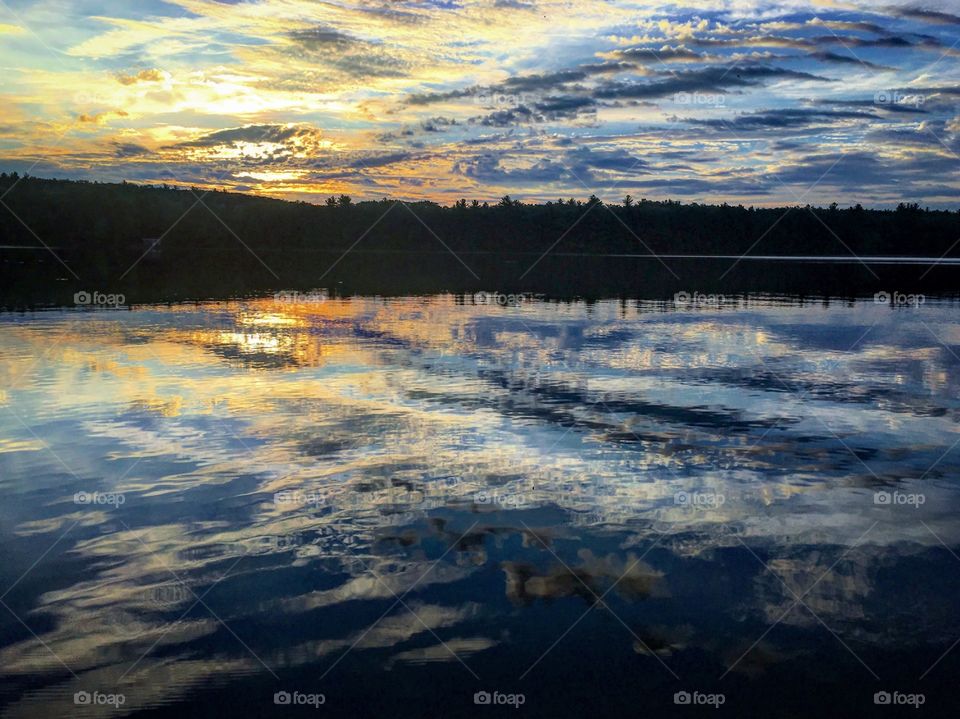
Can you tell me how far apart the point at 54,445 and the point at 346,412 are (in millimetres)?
4824

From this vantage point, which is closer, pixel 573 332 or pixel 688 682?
pixel 688 682

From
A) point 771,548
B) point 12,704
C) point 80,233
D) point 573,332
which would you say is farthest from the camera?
point 80,233

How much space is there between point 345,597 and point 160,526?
2.94 meters

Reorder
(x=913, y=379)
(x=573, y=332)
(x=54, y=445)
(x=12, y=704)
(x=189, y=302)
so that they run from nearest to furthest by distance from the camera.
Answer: (x=12, y=704) → (x=54, y=445) → (x=913, y=379) → (x=573, y=332) → (x=189, y=302)

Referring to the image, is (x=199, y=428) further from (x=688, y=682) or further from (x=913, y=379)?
(x=913, y=379)

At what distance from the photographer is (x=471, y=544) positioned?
29.9 ft

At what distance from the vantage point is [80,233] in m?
170

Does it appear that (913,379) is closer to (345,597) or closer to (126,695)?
(345,597)

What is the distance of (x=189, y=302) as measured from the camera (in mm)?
39656

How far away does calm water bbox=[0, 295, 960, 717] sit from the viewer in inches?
258

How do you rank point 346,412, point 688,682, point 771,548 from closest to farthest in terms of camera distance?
point 688,682 < point 771,548 < point 346,412

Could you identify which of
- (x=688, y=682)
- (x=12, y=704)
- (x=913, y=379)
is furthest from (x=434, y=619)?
(x=913, y=379)

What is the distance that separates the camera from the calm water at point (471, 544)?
654 cm

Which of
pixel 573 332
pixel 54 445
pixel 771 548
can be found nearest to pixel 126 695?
pixel 771 548
